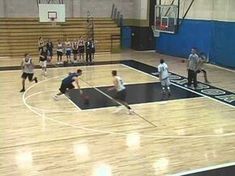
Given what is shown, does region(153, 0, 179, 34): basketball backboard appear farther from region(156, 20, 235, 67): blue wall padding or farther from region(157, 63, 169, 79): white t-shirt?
region(157, 63, 169, 79): white t-shirt

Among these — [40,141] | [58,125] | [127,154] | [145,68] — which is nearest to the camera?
[127,154]

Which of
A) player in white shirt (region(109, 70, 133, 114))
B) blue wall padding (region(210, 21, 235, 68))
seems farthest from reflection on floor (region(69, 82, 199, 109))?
blue wall padding (region(210, 21, 235, 68))

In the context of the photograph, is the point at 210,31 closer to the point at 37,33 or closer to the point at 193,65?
the point at 193,65

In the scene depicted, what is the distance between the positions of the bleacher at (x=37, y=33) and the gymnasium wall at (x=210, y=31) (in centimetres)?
483

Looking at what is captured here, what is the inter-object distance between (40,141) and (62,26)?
1632cm

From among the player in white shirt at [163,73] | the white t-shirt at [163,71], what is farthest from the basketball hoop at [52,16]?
the white t-shirt at [163,71]

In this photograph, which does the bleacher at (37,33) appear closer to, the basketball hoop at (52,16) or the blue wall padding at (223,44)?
the basketball hoop at (52,16)

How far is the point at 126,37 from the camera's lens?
1074 inches

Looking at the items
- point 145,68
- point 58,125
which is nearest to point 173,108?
point 58,125

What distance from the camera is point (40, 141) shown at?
28.4ft

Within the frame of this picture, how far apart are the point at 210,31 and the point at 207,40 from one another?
1.82ft

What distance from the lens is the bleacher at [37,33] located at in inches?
889

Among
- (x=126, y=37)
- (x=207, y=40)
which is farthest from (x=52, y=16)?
(x=207, y=40)

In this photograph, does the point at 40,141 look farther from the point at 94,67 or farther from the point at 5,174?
the point at 94,67
